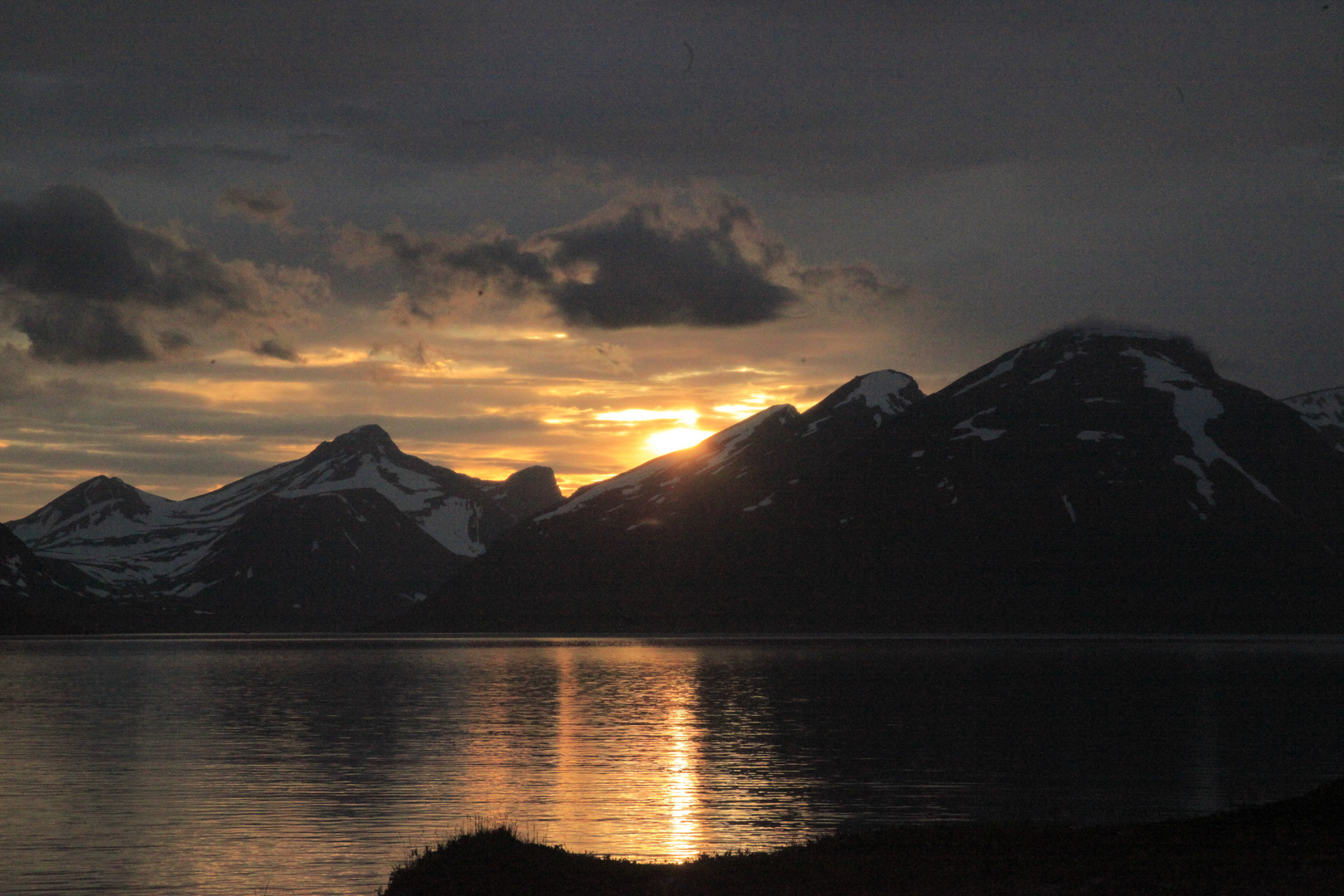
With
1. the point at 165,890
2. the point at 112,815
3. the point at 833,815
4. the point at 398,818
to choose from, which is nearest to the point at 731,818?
the point at 833,815

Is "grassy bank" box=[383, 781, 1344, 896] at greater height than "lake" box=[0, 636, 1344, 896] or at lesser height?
greater

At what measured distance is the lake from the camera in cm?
4566

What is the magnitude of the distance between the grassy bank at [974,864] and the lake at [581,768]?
5.87 metres

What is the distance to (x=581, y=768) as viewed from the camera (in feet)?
226

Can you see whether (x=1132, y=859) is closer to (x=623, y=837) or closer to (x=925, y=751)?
(x=623, y=837)

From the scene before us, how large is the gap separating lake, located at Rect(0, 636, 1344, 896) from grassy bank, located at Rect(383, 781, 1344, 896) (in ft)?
19.2

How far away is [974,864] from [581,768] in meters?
38.7

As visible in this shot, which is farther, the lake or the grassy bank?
the lake

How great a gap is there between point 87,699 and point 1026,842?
4615 inches

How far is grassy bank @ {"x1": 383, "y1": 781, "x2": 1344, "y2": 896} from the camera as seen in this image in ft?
97.3

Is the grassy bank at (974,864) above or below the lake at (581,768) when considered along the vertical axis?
above

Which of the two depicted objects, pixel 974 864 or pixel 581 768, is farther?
pixel 581 768

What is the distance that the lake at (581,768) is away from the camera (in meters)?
45.7

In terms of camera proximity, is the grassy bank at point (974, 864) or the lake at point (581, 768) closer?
the grassy bank at point (974, 864)
